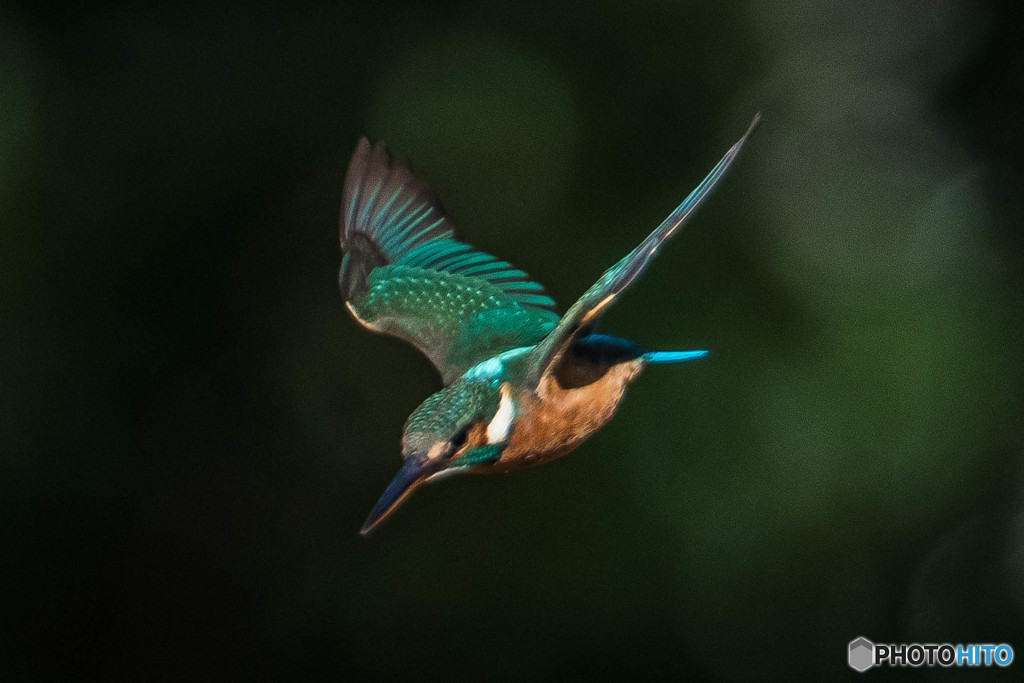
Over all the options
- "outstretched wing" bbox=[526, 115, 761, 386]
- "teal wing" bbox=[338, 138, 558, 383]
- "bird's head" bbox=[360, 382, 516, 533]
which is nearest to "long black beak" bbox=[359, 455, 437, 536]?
"bird's head" bbox=[360, 382, 516, 533]

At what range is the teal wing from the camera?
1.79m

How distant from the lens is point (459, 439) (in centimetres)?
134

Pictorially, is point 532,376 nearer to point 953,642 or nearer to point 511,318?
point 511,318

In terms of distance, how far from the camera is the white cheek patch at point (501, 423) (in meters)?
1.39

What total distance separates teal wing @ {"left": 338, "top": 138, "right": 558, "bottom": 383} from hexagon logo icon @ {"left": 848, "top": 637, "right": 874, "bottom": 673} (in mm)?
1350

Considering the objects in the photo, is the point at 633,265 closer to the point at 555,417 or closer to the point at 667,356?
the point at 555,417

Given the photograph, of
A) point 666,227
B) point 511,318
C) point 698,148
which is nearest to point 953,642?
point 698,148

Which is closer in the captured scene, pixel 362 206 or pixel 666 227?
pixel 666 227

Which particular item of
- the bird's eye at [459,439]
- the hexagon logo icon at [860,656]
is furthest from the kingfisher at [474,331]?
the hexagon logo icon at [860,656]

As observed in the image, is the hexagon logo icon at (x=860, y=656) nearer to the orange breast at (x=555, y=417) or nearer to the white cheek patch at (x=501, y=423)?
the orange breast at (x=555, y=417)

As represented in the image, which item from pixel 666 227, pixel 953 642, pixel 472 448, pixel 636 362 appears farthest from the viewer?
pixel 953 642

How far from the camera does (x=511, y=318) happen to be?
181 cm

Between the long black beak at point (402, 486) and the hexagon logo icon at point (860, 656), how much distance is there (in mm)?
1692

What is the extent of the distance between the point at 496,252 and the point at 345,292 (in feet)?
2.08
